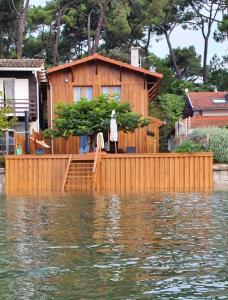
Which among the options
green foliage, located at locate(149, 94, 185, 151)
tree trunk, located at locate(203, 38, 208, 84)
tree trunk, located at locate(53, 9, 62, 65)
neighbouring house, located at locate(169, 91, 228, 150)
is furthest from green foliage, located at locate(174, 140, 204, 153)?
tree trunk, located at locate(203, 38, 208, 84)

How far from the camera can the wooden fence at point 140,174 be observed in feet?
98.2

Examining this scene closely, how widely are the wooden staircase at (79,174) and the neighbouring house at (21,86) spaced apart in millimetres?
8217

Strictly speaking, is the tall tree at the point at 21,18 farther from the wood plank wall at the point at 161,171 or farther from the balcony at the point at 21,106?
the wood plank wall at the point at 161,171

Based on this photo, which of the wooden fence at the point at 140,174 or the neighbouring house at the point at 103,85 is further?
the neighbouring house at the point at 103,85

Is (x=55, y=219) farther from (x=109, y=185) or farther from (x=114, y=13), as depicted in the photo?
(x=114, y=13)

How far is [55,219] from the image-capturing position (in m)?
17.3

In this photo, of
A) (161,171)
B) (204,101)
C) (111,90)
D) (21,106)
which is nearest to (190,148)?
(161,171)

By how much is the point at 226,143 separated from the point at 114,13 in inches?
1104

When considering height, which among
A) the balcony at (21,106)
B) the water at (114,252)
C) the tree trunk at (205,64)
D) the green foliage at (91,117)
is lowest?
the water at (114,252)

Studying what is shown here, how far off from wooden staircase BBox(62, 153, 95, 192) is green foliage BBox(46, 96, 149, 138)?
2.68 metres

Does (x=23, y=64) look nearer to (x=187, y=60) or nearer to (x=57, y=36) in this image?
(x=57, y=36)

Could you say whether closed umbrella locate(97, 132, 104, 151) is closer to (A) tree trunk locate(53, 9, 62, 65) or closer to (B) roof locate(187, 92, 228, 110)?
(B) roof locate(187, 92, 228, 110)

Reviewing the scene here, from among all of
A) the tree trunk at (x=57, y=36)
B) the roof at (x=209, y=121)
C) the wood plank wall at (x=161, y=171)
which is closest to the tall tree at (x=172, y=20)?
the tree trunk at (x=57, y=36)

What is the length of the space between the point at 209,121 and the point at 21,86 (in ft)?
37.7
